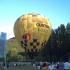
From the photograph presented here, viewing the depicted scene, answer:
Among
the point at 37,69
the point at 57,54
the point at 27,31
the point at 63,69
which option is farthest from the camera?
the point at 57,54

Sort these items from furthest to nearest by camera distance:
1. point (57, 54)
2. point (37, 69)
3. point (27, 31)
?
point (57, 54)
point (37, 69)
point (27, 31)

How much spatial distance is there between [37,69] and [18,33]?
8.24m

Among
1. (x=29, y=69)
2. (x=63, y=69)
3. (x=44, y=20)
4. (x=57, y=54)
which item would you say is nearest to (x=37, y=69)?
(x=29, y=69)

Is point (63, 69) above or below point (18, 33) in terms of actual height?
below

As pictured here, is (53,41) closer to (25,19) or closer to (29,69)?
(29,69)

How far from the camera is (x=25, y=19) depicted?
105 feet

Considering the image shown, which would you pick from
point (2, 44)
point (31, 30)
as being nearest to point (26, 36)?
point (31, 30)

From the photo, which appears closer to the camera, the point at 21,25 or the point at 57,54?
the point at 21,25

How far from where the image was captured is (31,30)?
3183 centimetres

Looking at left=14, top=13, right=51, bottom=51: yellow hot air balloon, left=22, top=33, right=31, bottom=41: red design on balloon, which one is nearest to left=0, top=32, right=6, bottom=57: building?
left=14, top=13, right=51, bottom=51: yellow hot air balloon

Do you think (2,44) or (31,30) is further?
(31,30)

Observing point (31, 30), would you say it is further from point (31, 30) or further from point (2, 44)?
point (2, 44)

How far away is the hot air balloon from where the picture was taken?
104 ft

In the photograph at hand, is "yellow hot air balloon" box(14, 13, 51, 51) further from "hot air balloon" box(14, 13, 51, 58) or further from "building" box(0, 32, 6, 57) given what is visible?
"building" box(0, 32, 6, 57)
